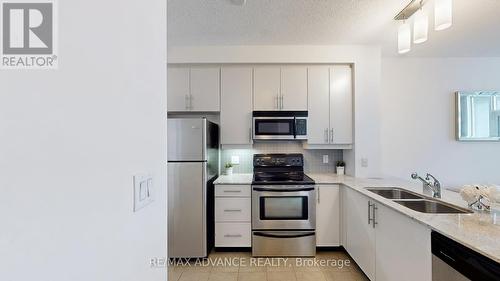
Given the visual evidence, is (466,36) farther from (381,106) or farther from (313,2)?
(313,2)

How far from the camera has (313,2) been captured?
2.17 meters

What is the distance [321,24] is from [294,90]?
2.85 ft

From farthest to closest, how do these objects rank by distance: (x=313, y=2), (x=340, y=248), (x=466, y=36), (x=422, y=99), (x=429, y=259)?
(x=422, y=99) < (x=340, y=248) < (x=466, y=36) < (x=313, y=2) < (x=429, y=259)

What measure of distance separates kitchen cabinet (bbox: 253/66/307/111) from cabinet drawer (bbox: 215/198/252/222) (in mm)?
1179

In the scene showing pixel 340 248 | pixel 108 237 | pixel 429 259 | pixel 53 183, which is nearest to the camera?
pixel 53 183

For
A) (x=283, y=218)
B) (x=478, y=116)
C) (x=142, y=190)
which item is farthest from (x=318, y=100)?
(x=142, y=190)

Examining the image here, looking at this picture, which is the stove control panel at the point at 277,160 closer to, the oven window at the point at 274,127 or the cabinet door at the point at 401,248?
A: the oven window at the point at 274,127

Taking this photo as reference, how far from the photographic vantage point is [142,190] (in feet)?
2.89

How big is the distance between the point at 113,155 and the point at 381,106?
3.62 meters

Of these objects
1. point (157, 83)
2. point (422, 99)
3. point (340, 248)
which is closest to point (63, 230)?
point (157, 83)

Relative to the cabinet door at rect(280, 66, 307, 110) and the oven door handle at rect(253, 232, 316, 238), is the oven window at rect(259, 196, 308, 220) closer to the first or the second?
the oven door handle at rect(253, 232, 316, 238)

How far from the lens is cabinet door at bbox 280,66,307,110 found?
10.7ft

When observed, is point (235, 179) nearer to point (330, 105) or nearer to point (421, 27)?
point (330, 105)
